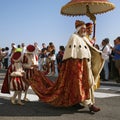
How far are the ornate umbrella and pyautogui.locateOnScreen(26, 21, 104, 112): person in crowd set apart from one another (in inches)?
32.0

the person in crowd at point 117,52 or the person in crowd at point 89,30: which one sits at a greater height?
the person in crowd at point 89,30

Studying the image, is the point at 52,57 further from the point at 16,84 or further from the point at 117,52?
the point at 16,84

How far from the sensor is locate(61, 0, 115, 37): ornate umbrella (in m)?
9.26

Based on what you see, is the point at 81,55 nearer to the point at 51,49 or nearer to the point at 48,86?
the point at 48,86

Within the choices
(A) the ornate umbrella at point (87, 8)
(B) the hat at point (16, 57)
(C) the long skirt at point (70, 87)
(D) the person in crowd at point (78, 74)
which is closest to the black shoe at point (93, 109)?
(D) the person in crowd at point (78, 74)

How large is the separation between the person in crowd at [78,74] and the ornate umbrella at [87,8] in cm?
81

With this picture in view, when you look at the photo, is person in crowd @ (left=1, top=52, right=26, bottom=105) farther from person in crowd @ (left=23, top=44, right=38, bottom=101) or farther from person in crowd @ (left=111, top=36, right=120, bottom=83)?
person in crowd @ (left=111, top=36, right=120, bottom=83)

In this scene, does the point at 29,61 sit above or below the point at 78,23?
below

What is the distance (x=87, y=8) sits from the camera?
9594 millimetres

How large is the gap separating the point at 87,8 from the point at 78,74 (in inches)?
76.2

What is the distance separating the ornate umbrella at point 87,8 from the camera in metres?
9.26

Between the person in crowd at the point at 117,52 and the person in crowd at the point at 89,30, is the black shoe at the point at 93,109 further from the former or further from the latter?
the person in crowd at the point at 117,52

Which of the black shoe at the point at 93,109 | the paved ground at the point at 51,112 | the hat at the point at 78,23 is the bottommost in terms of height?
the paved ground at the point at 51,112

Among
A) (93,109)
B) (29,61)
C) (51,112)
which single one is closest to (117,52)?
(29,61)
